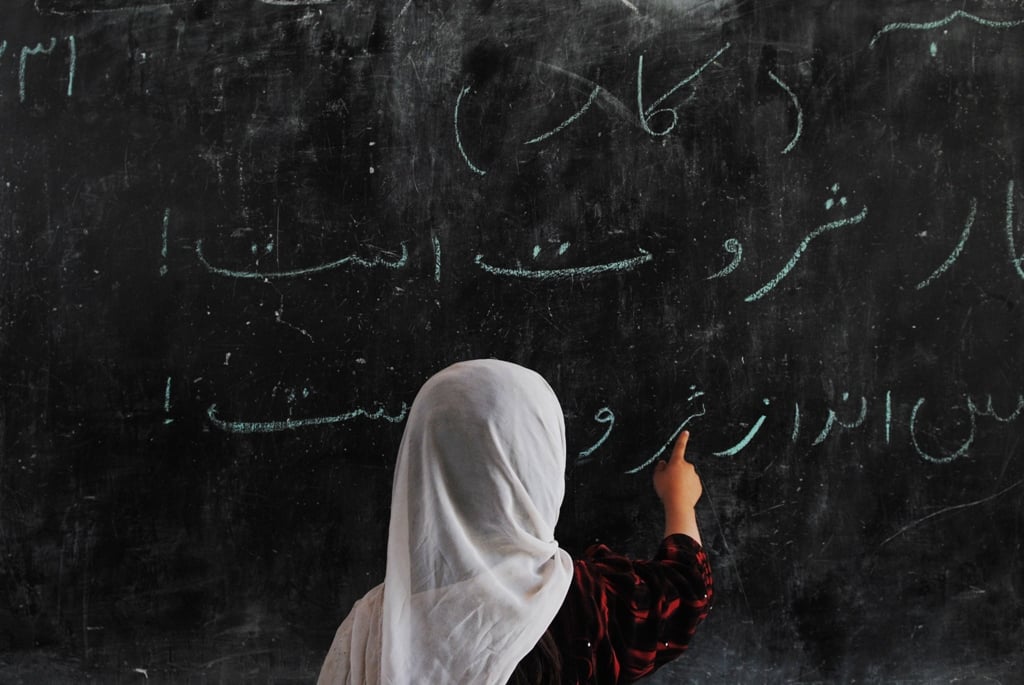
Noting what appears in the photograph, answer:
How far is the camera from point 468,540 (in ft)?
3.71

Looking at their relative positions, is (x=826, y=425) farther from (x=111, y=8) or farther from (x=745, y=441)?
(x=111, y=8)

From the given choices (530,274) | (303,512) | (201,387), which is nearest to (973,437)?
(530,274)

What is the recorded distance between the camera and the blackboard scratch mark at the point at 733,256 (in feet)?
6.40

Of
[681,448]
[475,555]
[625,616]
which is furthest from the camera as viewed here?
[681,448]

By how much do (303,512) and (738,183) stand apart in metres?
1.21

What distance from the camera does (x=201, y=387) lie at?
6.41ft

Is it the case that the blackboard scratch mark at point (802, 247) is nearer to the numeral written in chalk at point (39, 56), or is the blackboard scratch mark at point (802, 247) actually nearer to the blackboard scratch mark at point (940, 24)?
the blackboard scratch mark at point (940, 24)

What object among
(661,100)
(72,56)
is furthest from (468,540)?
(72,56)

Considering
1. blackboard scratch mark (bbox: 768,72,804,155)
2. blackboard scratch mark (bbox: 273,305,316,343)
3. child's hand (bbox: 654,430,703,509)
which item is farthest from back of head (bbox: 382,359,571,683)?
blackboard scratch mark (bbox: 768,72,804,155)

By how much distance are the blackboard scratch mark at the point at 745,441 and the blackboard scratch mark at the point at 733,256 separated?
0.30 m

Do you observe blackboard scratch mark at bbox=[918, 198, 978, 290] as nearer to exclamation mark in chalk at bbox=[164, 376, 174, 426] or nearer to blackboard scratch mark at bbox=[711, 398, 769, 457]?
blackboard scratch mark at bbox=[711, 398, 769, 457]

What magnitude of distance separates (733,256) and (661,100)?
380 millimetres

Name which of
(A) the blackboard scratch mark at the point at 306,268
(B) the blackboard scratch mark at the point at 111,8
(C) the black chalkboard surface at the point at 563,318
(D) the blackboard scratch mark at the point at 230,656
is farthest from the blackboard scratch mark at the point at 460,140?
(D) the blackboard scratch mark at the point at 230,656

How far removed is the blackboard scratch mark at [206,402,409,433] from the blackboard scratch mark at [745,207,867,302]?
0.83 m
